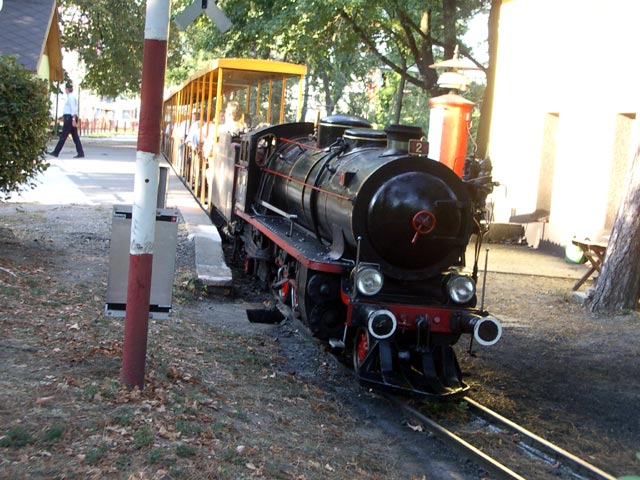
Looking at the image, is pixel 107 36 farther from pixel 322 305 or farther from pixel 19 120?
pixel 322 305

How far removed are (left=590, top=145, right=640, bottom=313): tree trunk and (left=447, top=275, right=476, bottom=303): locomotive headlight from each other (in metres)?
4.21

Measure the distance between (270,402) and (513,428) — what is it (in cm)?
182

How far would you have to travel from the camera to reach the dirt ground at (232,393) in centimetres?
426

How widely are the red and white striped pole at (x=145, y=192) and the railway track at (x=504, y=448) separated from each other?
2189mm

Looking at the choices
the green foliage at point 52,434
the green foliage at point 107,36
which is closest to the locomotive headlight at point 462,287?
the green foliage at point 52,434

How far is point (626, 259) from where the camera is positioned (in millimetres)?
9898

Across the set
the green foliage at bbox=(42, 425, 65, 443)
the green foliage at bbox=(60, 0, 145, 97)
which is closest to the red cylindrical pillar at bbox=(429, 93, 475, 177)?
the green foliage at bbox=(42, 425, 65, 443)

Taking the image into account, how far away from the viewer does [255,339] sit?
7887mm

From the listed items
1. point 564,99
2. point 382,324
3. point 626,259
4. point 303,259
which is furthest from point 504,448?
point 564,99

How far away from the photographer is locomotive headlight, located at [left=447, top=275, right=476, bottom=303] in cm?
656

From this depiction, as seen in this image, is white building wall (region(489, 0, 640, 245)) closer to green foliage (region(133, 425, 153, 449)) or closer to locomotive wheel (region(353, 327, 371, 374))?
locomotive wheel (region(353, 327, 371, 374))

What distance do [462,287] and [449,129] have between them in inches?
334

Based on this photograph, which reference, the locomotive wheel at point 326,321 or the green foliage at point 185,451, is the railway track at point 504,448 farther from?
the green foliage at point 185,451

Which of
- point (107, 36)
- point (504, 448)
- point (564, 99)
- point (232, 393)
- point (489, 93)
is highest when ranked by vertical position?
point (107, 36)
